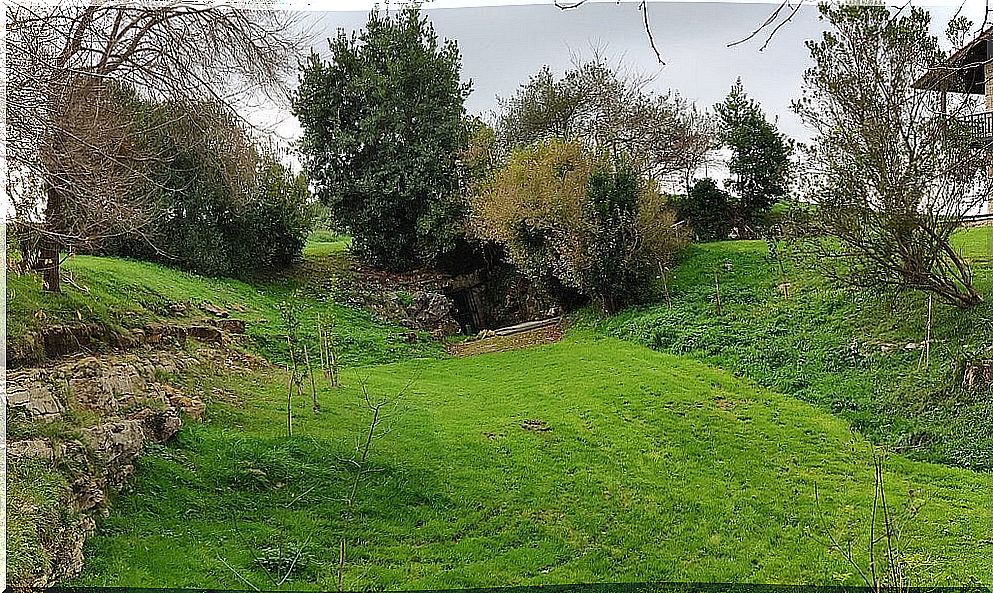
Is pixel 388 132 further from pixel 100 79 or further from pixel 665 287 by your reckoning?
pixel 100 79

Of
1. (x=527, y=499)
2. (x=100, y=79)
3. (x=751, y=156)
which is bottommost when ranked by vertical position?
(x=527, y=499)

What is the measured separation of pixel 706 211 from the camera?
11414 mm

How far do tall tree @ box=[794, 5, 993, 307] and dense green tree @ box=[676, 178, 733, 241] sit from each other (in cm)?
523

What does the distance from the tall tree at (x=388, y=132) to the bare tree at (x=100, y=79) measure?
6.19 m

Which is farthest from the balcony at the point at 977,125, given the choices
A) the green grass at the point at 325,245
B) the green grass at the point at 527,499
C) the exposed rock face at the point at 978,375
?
the green grass at the point at 325,245

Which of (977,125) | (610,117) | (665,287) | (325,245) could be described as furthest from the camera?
(325,245)

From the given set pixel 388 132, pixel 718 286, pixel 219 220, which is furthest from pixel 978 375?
pixel 219 220

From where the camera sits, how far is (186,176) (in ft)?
29.3

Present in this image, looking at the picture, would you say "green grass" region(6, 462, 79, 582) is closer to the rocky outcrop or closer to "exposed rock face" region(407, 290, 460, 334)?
the rocky outcrop

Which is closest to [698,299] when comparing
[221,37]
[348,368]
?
[348,368]

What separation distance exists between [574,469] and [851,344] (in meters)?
2.93

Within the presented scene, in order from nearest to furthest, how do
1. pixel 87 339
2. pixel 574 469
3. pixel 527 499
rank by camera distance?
pixel 527 499
pixel 574 469
pixel 87 339

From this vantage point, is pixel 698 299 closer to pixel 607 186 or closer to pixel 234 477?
pixel 607 186

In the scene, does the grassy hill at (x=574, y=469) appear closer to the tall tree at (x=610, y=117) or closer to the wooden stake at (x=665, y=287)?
the wooden stake at (x=665, y=287)
